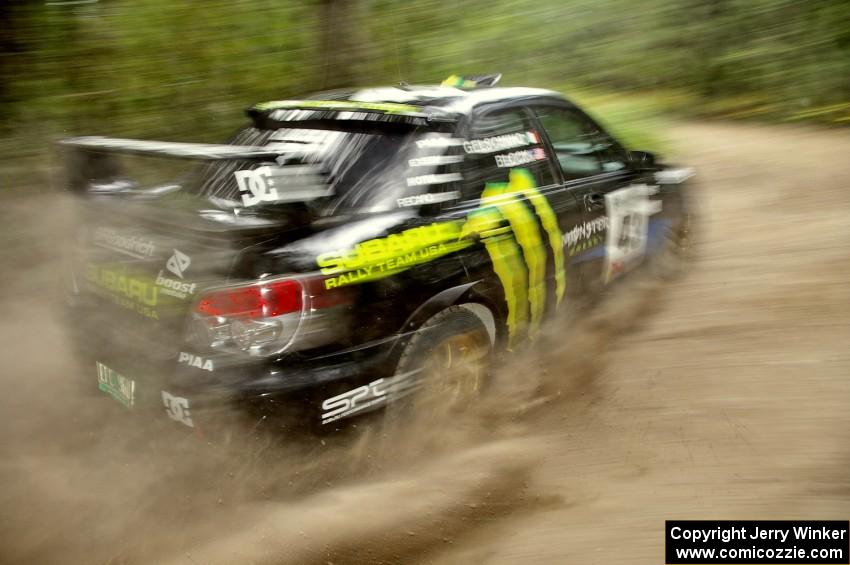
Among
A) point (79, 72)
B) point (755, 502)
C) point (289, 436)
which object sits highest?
point (79, 72)

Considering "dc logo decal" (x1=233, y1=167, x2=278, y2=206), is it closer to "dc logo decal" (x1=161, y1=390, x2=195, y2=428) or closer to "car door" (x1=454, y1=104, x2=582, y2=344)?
"dc logo decal" (x1=161, y1=390, x2=195, y2=428)

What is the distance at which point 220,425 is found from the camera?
264 centimetres

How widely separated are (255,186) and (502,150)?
1.44 m

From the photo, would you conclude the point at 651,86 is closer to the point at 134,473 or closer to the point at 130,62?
the point at 130,62

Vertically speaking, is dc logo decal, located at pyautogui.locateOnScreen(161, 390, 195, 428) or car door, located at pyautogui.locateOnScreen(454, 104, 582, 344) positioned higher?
car door, located at pyautogui.locateOnScreen(454, 104, 582, 344)

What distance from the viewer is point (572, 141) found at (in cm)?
423

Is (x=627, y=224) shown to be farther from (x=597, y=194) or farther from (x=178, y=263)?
(x=178, y=263)

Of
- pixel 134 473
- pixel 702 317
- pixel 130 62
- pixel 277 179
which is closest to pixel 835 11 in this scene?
pixel 702 317

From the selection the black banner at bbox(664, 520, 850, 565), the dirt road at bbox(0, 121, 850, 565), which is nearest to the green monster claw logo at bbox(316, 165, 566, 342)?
the dirt road at bbox(0, 121, 850, 565)

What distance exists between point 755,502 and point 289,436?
6.05 feet

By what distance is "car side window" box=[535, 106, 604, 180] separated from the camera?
159 inches

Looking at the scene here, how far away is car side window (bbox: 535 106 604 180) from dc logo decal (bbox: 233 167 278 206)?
1.83 m

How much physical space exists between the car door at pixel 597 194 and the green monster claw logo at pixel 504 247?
0.24m

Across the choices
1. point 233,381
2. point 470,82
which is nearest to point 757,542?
point 233,381
